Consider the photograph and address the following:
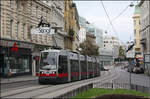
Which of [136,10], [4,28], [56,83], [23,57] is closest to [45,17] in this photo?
[23,57]

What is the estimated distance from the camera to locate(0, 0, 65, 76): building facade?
126 feet

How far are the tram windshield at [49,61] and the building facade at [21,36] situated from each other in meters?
10.6

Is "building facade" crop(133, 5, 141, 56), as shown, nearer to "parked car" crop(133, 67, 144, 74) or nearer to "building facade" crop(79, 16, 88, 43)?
"building facade" crop(79, 16, 88, 43)

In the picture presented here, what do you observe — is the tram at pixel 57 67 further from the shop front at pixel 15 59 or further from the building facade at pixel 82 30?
the building facade at pixel 82 30

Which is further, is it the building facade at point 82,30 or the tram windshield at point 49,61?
the building facade at point 82,30

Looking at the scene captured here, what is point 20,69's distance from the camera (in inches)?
1693

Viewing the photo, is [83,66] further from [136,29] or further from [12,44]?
[136,29]

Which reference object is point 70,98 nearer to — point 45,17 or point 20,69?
point 20,69

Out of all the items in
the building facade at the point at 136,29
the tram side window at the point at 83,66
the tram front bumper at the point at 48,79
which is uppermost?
the building facade at the point at 136,29

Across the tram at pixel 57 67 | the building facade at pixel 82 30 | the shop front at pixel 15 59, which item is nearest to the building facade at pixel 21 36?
the shop front at pixel 15 59

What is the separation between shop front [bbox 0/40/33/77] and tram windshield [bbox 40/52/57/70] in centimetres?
995

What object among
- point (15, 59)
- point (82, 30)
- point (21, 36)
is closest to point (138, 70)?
point (21, 36)

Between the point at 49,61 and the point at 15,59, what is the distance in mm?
15134

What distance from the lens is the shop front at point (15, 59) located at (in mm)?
38344
